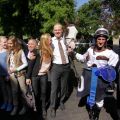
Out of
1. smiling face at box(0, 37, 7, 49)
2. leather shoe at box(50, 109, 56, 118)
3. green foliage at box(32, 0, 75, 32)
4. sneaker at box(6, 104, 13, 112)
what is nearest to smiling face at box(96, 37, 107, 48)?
leather shoe at box(50, 109, 56, 118)

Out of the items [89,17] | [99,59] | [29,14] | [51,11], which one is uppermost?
[99,59]

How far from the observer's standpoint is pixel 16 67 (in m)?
7.77

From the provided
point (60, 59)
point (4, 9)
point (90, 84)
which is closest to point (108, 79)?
point (90, 84)

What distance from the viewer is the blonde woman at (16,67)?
25.4 feet

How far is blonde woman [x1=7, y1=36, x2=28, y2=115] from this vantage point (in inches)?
305

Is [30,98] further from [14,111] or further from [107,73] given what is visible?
[107,73]

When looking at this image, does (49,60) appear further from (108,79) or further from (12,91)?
(108,79)

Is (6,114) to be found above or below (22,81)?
below

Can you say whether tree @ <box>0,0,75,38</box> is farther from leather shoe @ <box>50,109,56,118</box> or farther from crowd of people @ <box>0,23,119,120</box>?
leather shoe @ <box>50,109,56,118</box>

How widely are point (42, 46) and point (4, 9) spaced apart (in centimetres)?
2286

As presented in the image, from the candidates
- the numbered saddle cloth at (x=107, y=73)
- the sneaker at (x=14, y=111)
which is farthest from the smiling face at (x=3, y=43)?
the numbered saddle cloth at (x=107, y=73)

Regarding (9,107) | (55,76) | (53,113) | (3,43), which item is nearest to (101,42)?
(55,76)

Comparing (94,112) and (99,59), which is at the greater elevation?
(99,59)

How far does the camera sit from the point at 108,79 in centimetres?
671
